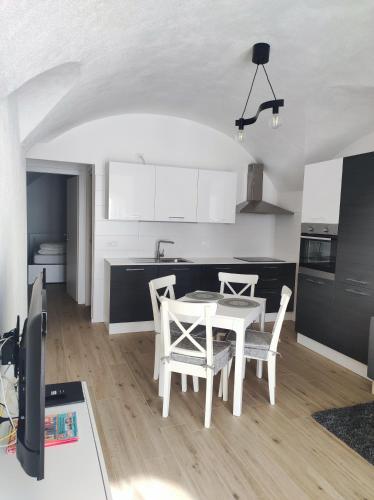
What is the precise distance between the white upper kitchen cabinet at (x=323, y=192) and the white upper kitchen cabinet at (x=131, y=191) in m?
1.89

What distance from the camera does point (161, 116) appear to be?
4.71m

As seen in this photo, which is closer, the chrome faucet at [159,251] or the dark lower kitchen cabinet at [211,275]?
the dark lower kitchen cabinet at [211,275]

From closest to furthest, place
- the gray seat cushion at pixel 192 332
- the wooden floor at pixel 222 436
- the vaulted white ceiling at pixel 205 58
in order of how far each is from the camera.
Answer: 1. the vaulted white ceiling at pixel 205 58
2. the wooden floor at pixel 222 436
3. the gray seat cushion at pixel 192 332

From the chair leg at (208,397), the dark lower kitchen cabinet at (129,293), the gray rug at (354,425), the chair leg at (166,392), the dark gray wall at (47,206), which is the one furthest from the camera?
the dark gray wall at (47,206)

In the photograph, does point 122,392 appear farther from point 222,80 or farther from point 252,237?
point 252,237

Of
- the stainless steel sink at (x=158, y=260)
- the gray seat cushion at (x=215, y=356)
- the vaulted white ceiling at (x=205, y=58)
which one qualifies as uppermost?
the vaulted white ceiling at (x=205, y=58)

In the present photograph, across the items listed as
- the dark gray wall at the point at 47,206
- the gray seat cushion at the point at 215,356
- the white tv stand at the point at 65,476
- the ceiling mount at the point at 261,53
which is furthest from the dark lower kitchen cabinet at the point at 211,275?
the dark gray wall at the point at 47,206

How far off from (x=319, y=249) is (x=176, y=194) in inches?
75.3

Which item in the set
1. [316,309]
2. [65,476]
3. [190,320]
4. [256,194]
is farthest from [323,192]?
[65,476]

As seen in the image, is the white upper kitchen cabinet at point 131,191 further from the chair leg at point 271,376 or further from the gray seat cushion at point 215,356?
the chair leg at point 271,376

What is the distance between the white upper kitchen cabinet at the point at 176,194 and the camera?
451cm

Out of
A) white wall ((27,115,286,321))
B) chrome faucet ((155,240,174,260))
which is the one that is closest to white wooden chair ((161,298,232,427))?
chrome faucet ((155,240,174,260))

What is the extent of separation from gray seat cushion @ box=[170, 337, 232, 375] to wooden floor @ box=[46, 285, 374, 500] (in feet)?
1.32

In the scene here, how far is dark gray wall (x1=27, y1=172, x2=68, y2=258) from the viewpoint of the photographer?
7875 millimetres
